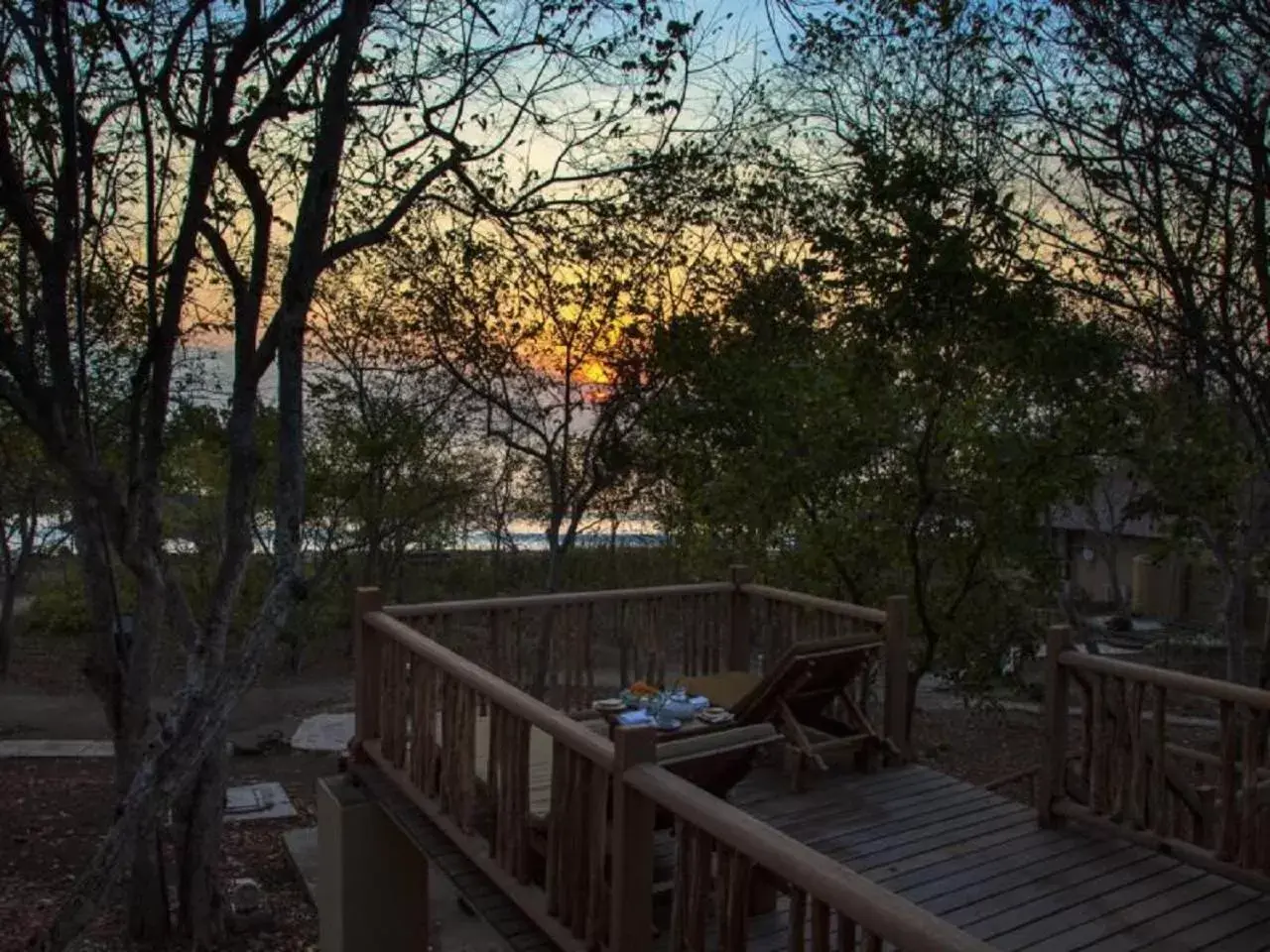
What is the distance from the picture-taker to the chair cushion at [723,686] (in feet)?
17.4

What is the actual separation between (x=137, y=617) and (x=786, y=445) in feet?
15.1

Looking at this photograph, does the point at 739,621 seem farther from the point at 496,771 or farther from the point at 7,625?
the point at 7,625

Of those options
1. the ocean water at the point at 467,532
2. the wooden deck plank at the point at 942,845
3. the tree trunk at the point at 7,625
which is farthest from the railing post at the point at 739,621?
the tree trunk at the point at 7,625

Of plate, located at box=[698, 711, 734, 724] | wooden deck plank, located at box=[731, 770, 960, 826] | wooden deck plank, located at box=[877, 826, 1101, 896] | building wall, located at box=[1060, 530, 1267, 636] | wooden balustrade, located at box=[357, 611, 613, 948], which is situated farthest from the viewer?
building wall, located at box=[1060, 530, 1267, 636]

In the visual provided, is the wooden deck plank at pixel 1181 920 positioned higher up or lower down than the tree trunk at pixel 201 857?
higher up

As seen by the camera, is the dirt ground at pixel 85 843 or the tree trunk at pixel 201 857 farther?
the dirt ground at pixel 85 843

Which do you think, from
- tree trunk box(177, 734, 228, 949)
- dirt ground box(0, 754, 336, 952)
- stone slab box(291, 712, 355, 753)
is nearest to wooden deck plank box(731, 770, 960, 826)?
tree trunk box(177, 734, 228, 949)

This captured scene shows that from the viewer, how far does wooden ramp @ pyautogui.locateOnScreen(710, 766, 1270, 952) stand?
3.42 metres

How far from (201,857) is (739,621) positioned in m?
4.40

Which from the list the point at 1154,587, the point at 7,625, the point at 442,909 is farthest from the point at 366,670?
the point at 1154,587

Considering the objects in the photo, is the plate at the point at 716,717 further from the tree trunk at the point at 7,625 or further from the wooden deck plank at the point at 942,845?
the tree trunk at the point at 7,625

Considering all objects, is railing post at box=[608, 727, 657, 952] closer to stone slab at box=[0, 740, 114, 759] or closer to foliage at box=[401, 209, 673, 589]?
foliage at box=[401, 209, 673, 589]

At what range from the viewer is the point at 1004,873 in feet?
12.8

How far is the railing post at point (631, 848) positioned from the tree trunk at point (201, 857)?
544 cm
